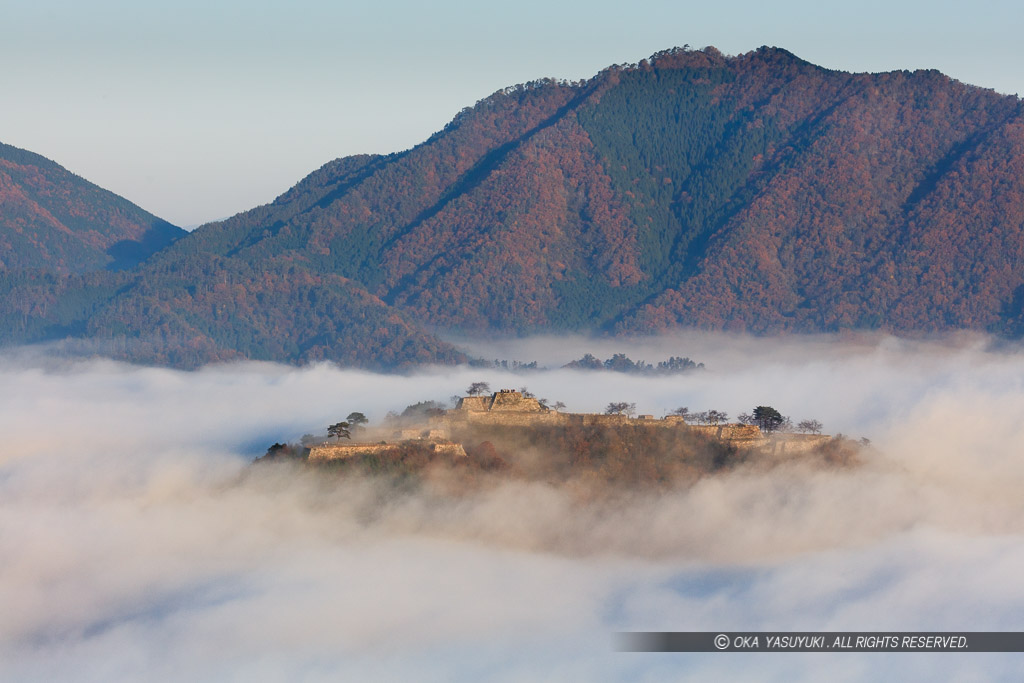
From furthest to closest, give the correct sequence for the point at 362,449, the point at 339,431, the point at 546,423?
the point at 546,423, the point at 339,431, the point at 362,449

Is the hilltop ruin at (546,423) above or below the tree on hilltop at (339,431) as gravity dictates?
above

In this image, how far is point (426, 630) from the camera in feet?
483

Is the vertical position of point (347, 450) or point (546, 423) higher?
point (546, 423)

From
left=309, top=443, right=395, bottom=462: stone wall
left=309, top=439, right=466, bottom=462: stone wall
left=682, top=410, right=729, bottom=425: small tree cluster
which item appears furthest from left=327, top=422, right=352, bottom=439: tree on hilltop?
left=682, top=410, right=729, bottom=425: small tree cluster

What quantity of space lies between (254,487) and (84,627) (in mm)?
16067

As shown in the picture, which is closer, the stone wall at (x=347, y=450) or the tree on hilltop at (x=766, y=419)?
the stone wall at (x=347, y=450)

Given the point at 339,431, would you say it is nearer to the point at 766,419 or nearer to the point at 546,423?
the point at 546,423

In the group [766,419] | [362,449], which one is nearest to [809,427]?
[766,419]

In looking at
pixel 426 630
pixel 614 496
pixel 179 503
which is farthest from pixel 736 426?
pixel 179 503

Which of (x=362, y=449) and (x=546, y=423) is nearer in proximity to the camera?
(x=362, y=449)

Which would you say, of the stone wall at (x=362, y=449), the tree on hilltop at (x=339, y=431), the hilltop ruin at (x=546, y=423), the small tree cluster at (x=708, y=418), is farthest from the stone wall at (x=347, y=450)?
the small tree cluster at (x=708, y=418)

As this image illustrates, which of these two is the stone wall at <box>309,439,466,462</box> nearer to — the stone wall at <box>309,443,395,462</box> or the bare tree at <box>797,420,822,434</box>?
the stone wall at <box>309,443,395,462</box>

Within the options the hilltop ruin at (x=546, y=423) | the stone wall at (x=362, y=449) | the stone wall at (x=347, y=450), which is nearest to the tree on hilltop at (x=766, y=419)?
the hilltop ruin at (x=546, y=423)

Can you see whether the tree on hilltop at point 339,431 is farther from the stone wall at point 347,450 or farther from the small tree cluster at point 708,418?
the small tree cluster at point 708,418
